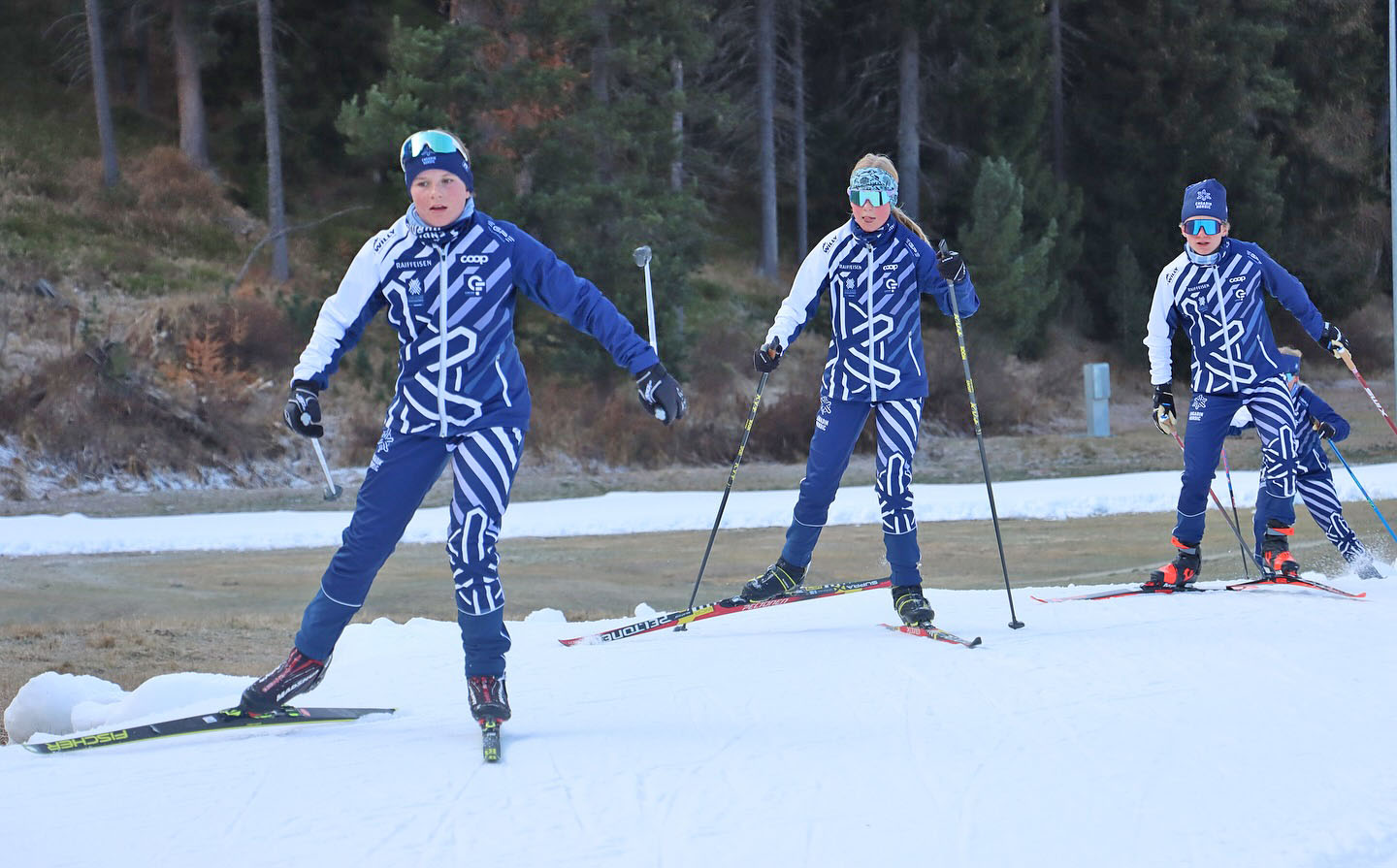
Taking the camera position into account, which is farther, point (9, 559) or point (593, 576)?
point (9, 559)

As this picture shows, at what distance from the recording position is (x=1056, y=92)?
34.8 m

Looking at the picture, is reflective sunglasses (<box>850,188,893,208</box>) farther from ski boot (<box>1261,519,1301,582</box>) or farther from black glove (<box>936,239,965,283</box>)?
ski boot (<box>1261,519,1301,582</box>)

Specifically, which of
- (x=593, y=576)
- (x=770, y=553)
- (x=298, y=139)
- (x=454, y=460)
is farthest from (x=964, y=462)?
(x=298, y=139)

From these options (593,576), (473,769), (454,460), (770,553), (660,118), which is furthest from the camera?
(660,118)

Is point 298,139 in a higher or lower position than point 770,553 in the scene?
higher

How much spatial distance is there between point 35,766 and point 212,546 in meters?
8.71

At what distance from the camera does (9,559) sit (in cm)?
1188

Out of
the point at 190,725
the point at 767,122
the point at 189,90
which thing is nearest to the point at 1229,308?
the point at 190,725

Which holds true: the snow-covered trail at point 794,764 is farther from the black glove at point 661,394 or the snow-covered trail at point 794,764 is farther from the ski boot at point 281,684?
the black glove at point 661,394

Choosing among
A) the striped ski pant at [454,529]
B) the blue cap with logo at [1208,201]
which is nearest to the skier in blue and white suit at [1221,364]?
the blue cap with logo at [1208,201]

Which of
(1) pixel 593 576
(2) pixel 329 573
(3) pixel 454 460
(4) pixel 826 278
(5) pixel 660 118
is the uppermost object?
(5) pixel 660 118

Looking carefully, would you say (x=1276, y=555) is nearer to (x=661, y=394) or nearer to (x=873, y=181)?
(x=873, y=181)

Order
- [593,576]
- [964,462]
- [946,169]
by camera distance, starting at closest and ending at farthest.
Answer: [593,576] < [964,462] < [946,169]

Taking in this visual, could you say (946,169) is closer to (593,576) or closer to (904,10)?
(904,10)
